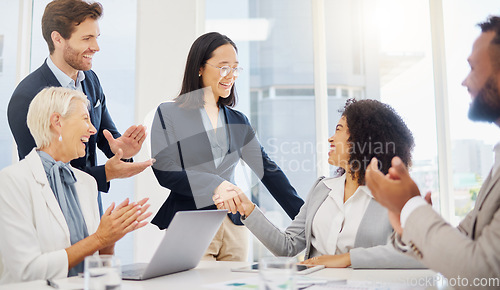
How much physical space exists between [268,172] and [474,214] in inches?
60.3

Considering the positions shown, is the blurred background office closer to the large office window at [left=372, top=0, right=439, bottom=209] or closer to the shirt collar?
the large office window at [left=372, top=0, right=439, bottom=209]

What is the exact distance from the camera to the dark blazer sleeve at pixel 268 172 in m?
2.66

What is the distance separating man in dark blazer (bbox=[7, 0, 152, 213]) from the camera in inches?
95.8

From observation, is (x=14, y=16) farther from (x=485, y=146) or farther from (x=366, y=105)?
(x=485, y=146)

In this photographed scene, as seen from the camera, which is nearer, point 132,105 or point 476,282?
point 476,282

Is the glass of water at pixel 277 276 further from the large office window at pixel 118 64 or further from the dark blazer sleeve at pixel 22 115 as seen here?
the large office window at pixel 118 64

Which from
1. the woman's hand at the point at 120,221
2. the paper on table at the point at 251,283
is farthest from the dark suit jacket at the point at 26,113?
the paper on table at the point at 251,283

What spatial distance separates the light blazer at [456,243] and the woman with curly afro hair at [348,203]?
615mm

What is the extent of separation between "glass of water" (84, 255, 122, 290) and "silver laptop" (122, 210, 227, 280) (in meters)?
0.31

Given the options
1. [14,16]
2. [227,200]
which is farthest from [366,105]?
[14,16]

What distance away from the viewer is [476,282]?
1049 millimetres

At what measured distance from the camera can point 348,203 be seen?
6.57 ft

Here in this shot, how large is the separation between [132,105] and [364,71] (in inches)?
77.8

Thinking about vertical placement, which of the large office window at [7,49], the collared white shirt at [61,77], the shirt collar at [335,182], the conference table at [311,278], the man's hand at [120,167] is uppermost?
the large office window at [7,49]
